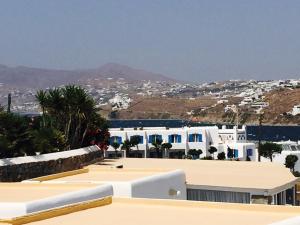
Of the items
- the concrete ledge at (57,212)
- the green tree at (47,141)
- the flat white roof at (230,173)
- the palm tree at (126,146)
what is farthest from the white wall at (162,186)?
the palm tree at (126,146)

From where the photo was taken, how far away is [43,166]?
76.3 ft

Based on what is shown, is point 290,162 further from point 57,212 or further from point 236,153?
point 57,212

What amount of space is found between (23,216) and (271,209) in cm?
533

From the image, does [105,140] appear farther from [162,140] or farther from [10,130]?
[162,140]

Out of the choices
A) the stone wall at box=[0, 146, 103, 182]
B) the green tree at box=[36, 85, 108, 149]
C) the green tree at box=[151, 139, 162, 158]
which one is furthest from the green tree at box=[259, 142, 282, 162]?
the stone wall at box=[0, 146, 103, 182]

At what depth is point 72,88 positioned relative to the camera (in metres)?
31.3

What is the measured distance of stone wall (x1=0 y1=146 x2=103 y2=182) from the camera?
2156 centimetres

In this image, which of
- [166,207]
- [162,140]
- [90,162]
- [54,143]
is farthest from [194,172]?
[162,140]

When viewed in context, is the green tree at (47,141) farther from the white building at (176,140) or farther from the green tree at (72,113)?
the white building at (176,140)

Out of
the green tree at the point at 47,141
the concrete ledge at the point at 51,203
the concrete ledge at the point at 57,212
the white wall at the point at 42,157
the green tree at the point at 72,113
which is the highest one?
the green tree at the point at 72,113

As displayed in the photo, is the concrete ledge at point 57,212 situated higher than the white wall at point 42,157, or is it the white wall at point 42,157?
the white wall at point 42,157

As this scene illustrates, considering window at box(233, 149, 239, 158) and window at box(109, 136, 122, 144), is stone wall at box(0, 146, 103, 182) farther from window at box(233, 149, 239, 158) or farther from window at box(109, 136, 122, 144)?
window at box(109, 136, 122, 144)

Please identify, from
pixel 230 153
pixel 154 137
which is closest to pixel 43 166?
pixel 230 153

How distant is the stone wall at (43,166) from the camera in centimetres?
2156
